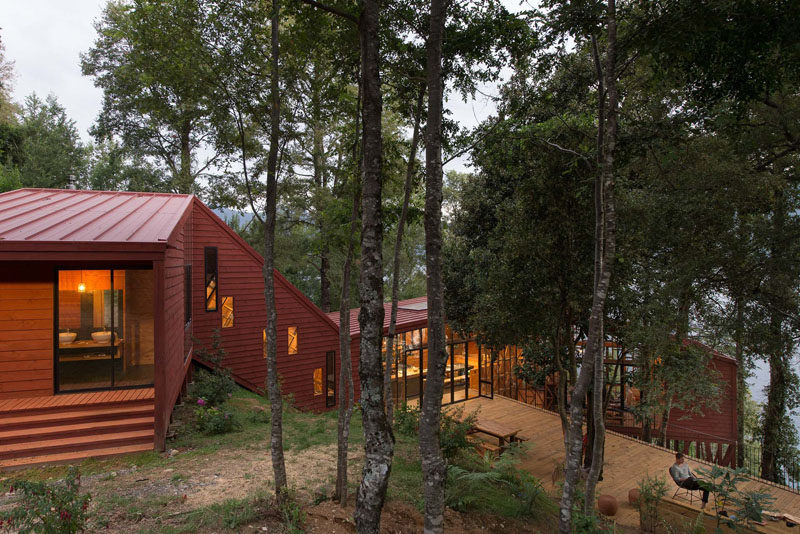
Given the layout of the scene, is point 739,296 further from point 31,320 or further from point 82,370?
point 31,320

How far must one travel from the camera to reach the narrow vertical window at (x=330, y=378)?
13.9 meters

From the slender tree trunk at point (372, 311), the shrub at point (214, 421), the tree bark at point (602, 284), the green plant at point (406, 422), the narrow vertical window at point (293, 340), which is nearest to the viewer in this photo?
the slender tree trunk at point (372, 311)

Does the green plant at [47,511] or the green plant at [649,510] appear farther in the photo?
the green plant at [649,510]

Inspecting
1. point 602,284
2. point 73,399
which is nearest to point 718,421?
point 602,284

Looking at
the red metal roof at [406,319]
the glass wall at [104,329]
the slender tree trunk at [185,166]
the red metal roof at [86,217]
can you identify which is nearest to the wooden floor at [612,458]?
the red metal roof at [406,319]

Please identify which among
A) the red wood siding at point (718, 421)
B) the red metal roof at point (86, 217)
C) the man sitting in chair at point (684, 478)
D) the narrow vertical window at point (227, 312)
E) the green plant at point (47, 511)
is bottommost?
the red wood siding at point (718, 421)

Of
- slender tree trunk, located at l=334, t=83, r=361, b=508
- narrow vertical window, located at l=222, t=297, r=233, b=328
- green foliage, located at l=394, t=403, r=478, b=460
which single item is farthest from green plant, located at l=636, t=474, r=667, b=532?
narrow vertical window, located at l=222, t=297, r=233, b=328

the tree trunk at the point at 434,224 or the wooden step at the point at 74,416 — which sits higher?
the tree trunk at the point at 434,224

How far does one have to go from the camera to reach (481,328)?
972 centimetres

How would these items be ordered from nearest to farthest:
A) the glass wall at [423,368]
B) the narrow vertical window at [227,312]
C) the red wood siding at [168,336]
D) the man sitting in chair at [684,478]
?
the red wood siding at [168,336] < the man sitting in chair at [684,478] < the narrow vertical window at [227,312] < the glass wall at [423,368]

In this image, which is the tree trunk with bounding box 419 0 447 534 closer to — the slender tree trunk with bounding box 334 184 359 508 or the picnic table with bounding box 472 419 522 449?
the slender tree trunk with bounding box 334 184 359 508

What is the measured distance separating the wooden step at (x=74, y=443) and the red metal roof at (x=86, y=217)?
3048 mm

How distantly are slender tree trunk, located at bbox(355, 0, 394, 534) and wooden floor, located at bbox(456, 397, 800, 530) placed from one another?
6.93m

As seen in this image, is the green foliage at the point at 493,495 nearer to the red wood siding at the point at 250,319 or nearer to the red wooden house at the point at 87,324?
the red wooden house at the point at 87,324
